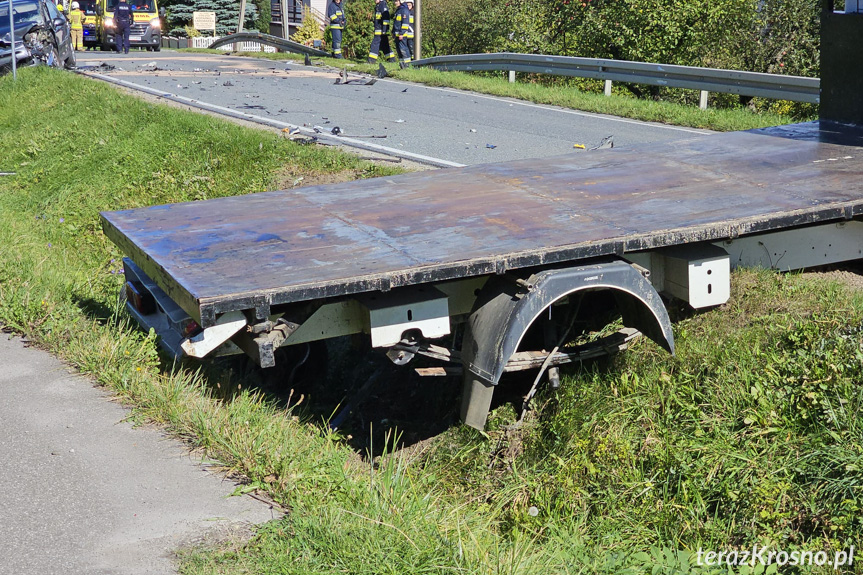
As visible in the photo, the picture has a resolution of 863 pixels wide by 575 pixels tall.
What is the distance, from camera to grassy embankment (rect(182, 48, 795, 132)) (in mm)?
11156

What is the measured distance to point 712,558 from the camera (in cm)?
402

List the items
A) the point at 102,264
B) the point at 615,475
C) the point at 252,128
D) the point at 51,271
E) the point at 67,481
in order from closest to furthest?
1. the point at 67,481
2. the point at 615,475
3. the point at 51,271
4. the point at 102,264
5. the point at 252,128

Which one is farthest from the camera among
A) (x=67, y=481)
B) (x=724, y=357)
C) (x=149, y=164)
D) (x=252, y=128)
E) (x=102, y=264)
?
(x=252, y=128)

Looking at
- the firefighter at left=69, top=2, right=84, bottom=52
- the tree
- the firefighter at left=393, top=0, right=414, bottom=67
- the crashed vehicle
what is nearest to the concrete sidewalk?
the crashed vehicle

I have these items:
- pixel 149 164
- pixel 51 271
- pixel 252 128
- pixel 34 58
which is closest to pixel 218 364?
pixel 51 271

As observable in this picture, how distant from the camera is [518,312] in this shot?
413 cm

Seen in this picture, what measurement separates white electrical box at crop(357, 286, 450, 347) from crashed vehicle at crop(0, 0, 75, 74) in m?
14.5

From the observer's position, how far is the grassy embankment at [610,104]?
439 inches

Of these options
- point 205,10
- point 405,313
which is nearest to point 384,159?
point 405,313

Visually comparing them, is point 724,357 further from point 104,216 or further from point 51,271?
point 51,271

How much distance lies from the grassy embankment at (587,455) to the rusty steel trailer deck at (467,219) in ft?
2.04

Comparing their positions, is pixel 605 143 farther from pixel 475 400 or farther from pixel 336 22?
pixel 336 22

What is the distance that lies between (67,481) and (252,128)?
692 cm

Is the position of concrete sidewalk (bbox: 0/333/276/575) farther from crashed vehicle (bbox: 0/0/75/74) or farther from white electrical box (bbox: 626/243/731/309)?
crashed vehicle (bbox: 0/0/75/74)
